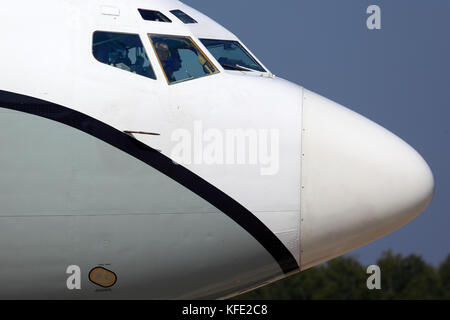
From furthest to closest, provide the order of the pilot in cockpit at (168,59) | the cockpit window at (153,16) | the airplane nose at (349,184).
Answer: the cockpit window at (153,16)
the pilot in cockpit at (168,59)
the airplane nose at (349,184)

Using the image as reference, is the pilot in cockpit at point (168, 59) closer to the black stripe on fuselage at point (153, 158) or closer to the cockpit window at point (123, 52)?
the cockpit window at point (123, 52)

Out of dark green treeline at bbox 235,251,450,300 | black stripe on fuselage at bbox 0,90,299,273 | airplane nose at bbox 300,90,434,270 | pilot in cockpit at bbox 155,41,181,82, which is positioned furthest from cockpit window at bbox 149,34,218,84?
dark green treeline at bbox 235,251,450,300

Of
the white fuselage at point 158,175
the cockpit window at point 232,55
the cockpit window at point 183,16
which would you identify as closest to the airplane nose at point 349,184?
the white fuselage at point 158,175

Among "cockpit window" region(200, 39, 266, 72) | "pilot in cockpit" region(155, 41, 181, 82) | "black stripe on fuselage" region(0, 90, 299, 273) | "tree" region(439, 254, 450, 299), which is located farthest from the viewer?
"tree" region(439, 254, 450, 299)

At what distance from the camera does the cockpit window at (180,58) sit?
12.1 metres

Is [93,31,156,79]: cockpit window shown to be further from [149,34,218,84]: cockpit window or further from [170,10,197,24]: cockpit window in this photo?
[170,10,197,24]: cockpit window

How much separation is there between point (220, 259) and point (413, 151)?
2861 mm

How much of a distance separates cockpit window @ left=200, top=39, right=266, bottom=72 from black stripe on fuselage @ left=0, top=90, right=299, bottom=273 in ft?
5.73

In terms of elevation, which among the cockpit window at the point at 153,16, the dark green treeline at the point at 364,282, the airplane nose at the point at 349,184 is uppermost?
the cockpit window at the point at 153,16

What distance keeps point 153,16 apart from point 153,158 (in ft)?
6.65

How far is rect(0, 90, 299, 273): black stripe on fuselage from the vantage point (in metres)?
Answer: 11.4

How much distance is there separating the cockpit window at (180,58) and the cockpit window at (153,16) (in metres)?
0.28
